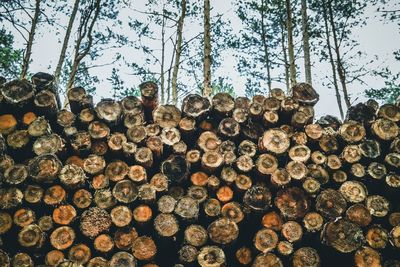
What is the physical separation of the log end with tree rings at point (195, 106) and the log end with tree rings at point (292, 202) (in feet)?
4.11

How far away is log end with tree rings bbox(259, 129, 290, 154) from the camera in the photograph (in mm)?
3412

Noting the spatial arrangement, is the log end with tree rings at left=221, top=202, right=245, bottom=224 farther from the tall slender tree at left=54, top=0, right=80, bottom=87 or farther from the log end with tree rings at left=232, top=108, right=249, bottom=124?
the tall slender tree at left=54, top=0, right=80, bottom=87

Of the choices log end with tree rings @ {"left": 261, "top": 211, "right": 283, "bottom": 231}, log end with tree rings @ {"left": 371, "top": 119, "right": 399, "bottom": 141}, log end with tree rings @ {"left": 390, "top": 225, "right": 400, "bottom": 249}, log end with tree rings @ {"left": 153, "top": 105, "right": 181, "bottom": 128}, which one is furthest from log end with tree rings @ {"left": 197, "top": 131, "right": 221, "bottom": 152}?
log end with tree rings @ {"left": 390, "top": 225, "right": 400, "bottom": 249}

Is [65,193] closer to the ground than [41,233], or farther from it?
farther from it

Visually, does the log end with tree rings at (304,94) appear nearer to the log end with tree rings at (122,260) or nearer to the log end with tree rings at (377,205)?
the log end with tree rings at (377,205)

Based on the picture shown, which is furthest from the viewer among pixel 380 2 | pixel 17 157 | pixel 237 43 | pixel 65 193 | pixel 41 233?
pixel 237 43

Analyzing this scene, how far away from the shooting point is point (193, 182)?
3.41 m

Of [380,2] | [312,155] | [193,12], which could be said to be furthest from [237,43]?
[312,155]

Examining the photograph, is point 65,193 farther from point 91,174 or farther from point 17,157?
point 17,157

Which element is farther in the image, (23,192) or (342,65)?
(342,65)

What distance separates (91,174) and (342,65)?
11615 mm

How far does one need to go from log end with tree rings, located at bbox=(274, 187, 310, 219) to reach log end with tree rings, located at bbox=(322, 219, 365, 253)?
0.28 m

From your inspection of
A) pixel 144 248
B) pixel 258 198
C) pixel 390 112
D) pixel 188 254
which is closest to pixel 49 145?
pixel 144 248

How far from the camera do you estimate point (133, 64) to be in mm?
14281
